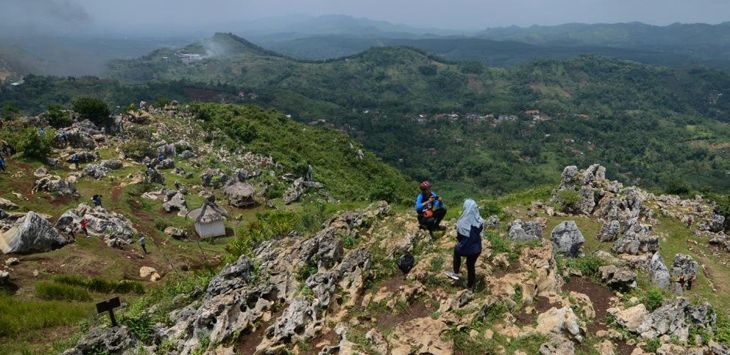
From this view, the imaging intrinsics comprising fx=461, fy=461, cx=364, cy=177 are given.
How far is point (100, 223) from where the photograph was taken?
30.2 m

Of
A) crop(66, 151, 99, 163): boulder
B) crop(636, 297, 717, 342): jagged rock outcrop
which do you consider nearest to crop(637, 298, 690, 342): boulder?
crop(636, 297, 717, 342): jagged rock outcrop

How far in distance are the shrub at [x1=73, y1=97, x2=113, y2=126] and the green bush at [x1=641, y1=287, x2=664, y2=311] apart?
207ft

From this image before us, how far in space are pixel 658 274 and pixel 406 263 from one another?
10.4 m

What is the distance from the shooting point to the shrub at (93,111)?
2299 inches

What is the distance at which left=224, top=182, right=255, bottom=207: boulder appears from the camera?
141 ft

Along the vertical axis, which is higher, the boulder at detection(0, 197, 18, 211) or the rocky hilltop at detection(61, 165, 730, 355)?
the rocky hilltop at detection(61, 165, 730, 355)

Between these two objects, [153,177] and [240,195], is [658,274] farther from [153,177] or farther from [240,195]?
[153,177]

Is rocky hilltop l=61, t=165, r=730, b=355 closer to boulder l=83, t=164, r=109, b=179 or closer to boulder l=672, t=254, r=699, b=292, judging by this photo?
boulder l=672, t=254, r=699, b=292

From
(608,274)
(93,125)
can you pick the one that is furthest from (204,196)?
(608,274)

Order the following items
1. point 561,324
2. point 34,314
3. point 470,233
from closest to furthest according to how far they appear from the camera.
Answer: point 561,324 → point 470,233 → point 34,314

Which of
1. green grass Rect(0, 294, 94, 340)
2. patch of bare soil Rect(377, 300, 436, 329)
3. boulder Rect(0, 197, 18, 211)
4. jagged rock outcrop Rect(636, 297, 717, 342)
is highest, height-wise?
jagged rock outcrop Rect(636, 297, 717, 342)

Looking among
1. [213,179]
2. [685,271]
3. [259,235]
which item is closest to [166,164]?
[213,179]

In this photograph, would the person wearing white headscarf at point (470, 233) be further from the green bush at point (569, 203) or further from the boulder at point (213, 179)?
the boulder at point (213, 179)

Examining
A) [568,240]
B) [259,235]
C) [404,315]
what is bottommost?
[259,235]
